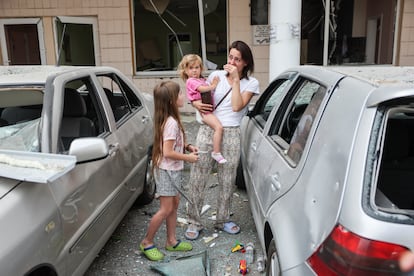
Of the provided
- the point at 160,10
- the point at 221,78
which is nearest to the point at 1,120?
the point at 221,78

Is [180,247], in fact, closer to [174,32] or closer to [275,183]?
[275,183]

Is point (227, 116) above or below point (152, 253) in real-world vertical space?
above

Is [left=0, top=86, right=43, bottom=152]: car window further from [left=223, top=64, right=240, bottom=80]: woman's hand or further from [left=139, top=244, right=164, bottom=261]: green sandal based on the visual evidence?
[left=223, top=64, right=240, bottom=80]: woman's hand

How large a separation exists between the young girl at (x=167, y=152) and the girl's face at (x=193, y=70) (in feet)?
1.38

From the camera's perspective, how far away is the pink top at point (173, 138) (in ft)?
9.94

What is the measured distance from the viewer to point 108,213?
9.70 feet

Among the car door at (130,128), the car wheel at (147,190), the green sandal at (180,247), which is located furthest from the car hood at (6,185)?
the car wheel at (147,190)

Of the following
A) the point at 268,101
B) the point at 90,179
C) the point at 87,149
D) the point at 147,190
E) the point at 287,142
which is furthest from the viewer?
the point at 147,190

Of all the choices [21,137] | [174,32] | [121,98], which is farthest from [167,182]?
[174,32]

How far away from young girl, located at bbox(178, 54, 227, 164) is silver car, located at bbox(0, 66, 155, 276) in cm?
70

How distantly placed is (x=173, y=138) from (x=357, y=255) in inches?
71.4

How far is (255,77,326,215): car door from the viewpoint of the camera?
2.26 m

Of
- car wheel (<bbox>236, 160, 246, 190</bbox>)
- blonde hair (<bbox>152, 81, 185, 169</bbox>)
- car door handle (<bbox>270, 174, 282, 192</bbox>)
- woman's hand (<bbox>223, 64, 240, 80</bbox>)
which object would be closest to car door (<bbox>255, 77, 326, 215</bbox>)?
car door handle (<bbox>270, 174, 282, 192</bbox>)

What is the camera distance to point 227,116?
347 centimetres
